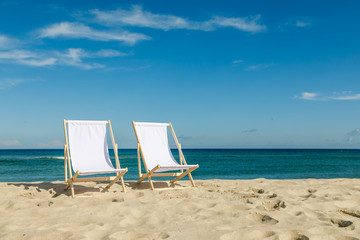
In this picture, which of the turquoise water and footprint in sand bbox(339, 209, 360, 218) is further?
the turquoise water

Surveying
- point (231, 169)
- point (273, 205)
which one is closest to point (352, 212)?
point (273, 205)

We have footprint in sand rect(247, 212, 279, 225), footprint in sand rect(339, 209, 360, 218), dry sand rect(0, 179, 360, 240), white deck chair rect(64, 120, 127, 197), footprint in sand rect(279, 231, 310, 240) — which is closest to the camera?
footprint in sand rect(279, 231, 310, 240)

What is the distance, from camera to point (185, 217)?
3.08 metres

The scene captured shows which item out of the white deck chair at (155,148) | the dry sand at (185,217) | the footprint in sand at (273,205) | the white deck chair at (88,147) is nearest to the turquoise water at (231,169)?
the white deck chair at (155,148)

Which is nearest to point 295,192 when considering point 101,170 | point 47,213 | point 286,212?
point 286,212

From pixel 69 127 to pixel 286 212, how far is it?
3.56 meters

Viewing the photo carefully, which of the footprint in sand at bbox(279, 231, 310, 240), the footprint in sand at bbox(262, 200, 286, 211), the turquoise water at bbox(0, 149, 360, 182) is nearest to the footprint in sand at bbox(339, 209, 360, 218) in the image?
the footprint in sand at bbox(262, 200, 286, 211)

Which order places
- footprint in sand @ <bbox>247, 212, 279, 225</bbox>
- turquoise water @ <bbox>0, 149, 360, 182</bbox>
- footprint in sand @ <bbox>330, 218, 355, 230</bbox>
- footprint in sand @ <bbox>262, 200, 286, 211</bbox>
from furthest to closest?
1. turquoise water @ <bbox>0, 149, 360, 182</bbox>
2. footprint in sand @ <bbox>262, 200, 286, 211</bbox>
3. footprint in sand @ <bbox>247, 212, 279, 225</bbox>
4. footprint in sand @ <bbox>330, 218, 355, 230</bbox>

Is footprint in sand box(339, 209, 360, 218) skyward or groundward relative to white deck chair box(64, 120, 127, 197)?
groundward

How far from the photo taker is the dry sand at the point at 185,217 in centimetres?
255

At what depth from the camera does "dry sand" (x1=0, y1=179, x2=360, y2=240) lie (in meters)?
2.55

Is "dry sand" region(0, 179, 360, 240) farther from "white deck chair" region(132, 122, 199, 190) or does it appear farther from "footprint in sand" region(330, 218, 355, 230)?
"white deck chair" region(132, 122, 199, 190)

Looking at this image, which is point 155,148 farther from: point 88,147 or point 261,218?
point 261,218

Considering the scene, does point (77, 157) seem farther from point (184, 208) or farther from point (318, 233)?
point (318, 233)
